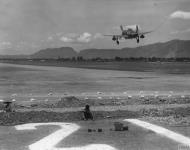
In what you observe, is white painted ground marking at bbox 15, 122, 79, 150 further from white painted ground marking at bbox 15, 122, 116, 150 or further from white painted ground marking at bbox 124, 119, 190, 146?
white painted ground marking at bbox 124, 119, 190, 146

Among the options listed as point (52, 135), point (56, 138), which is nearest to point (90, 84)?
point (52, 135)

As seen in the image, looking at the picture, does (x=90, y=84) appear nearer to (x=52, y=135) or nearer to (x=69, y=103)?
(x=69, y=103)

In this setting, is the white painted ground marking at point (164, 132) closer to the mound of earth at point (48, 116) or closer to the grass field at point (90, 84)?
the mound of earth at point (48, 116)

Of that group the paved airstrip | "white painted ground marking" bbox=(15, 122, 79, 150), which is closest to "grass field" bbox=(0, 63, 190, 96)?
"white painted ground marking" bbox=(15, 122, 79, 150)

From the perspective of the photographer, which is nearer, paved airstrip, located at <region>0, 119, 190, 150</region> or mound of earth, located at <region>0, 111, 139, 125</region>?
paved airstrip, located at <region>0, 119, 190, 150</region>

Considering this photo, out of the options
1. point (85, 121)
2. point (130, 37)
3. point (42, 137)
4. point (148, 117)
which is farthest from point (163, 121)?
point (130, 37)

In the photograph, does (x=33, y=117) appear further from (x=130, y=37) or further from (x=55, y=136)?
(x=130, y=37)

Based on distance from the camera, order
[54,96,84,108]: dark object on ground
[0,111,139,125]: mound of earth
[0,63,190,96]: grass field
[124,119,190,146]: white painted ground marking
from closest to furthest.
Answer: [124,119,190,146]: white painted ground marking
[0,111,139,125]: mound of earth
[54,96,84,108]: dark object on ground
[0,63,190,96]: grass field

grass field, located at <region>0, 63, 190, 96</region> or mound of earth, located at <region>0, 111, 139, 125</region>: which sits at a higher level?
mound of earth, located at <region>0, 111, 139, 125</region>
